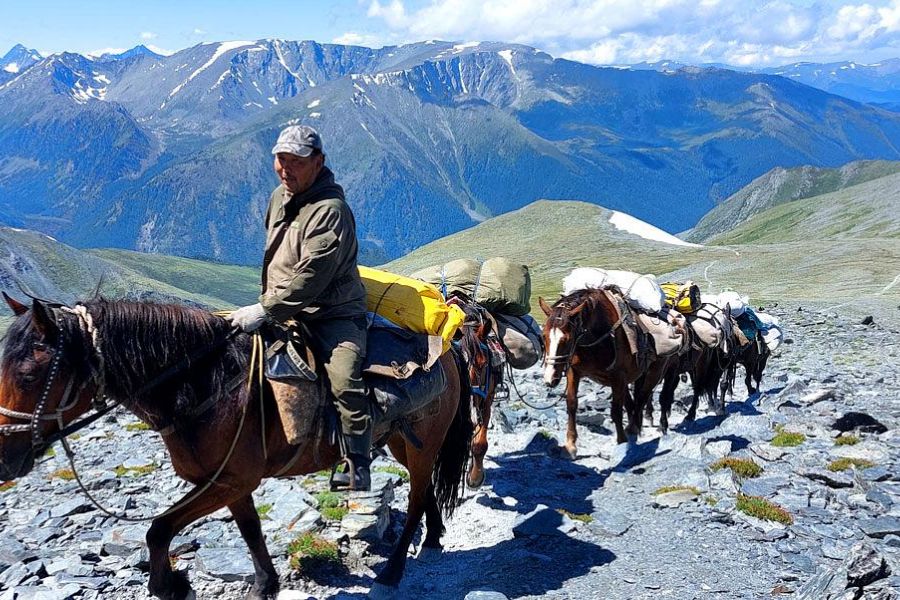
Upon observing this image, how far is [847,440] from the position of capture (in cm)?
1232

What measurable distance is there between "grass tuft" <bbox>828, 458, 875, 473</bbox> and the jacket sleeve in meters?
8.88

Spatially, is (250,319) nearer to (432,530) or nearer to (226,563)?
(226,563)

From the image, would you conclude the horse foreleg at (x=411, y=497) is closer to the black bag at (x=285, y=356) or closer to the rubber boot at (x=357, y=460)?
the rubber boot at (x=357, y=460)

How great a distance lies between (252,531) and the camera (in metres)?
7.03

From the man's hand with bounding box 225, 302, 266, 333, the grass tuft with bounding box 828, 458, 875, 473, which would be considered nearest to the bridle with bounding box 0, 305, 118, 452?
the man's hand with bounding box 225, 302, 266, 333

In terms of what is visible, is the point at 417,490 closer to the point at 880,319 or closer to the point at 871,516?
the point at 871,516

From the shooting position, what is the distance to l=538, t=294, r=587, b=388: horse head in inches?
500

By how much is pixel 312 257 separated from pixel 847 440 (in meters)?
10.7

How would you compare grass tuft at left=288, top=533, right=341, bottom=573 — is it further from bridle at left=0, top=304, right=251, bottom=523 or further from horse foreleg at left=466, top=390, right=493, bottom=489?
horse foreleg at left=466, top=390, right=493, bottom=489

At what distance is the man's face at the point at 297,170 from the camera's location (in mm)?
6406

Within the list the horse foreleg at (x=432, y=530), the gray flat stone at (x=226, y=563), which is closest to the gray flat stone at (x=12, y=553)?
the gray flat stone at (x=226, y=563)

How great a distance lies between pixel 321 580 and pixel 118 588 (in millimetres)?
2067

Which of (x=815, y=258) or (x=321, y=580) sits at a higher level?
(x=321, y=580)

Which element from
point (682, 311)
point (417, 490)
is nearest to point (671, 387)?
point (682, 311)
